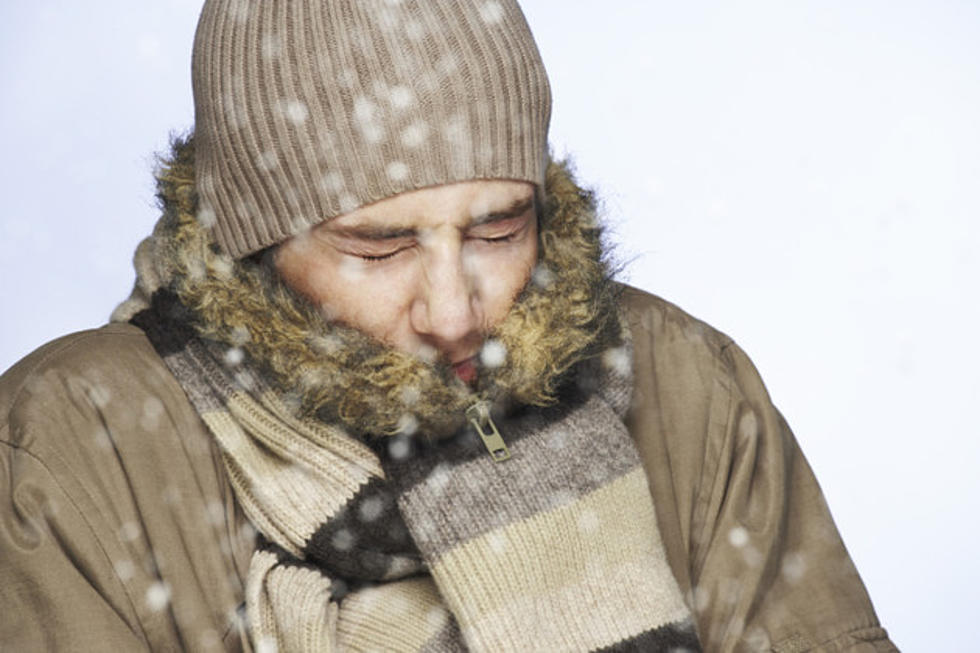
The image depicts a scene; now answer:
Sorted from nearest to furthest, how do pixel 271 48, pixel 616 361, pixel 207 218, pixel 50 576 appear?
pixel 50 576 → pixel 271 48 → pixel 207 218 → pixel 616 361

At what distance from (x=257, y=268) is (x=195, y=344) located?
11cm

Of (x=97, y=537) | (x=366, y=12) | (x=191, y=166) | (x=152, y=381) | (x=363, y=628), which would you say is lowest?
(x=363, y=628)

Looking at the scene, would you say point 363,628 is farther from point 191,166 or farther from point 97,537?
point 191,166

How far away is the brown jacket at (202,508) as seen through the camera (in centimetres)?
125

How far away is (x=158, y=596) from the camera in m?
1.30

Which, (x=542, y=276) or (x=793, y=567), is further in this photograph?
(x=793, y=567)

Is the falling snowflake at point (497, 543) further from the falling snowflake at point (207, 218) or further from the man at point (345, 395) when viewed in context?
the falling snowflake at point (207, 218)

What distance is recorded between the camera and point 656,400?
5.33ft

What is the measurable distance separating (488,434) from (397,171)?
30 cm

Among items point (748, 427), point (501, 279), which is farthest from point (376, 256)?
point (748, 427)

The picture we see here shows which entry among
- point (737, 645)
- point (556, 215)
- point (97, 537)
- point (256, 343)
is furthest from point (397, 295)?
point (737, 645)

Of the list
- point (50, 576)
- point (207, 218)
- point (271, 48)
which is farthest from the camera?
point (207, 218)

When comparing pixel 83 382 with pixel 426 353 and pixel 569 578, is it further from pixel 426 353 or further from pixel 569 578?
pixel 569 578

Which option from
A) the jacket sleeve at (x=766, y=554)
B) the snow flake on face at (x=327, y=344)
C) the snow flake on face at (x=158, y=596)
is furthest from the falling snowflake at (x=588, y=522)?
the snow flake on face at (x=158, y=596)
